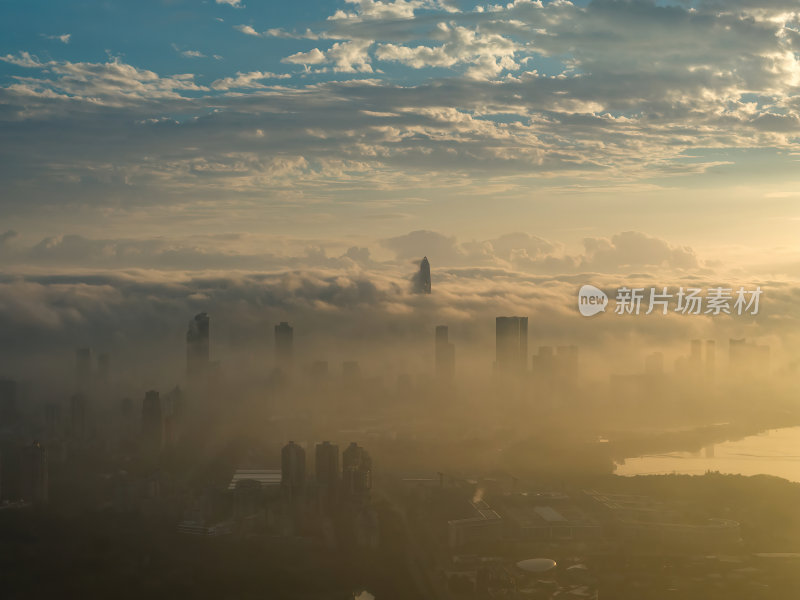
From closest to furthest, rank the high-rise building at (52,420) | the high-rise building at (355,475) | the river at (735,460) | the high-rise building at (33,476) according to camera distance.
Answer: the high-rise building at (33,476)
the high-rise building at (355,475)
the high-rise building at (52,420)
the river at (735,460)

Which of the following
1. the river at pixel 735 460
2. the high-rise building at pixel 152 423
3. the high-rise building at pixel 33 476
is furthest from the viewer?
the river at pixel 735 460

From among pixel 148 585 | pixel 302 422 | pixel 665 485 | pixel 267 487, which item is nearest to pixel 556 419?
pixel 302 422

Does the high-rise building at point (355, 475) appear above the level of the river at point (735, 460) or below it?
above

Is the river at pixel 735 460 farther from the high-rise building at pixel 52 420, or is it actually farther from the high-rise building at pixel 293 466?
the high-rise building at pixel 52 420

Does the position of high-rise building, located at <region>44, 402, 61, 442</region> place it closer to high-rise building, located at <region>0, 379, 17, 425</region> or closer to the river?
high-rise building, located at <region>0, 379, 17, 425</region>

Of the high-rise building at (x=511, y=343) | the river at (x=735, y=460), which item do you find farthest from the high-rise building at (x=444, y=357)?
the river at (x=735, y=460)

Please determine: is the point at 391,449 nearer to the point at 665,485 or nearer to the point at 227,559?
the point at 665,485
